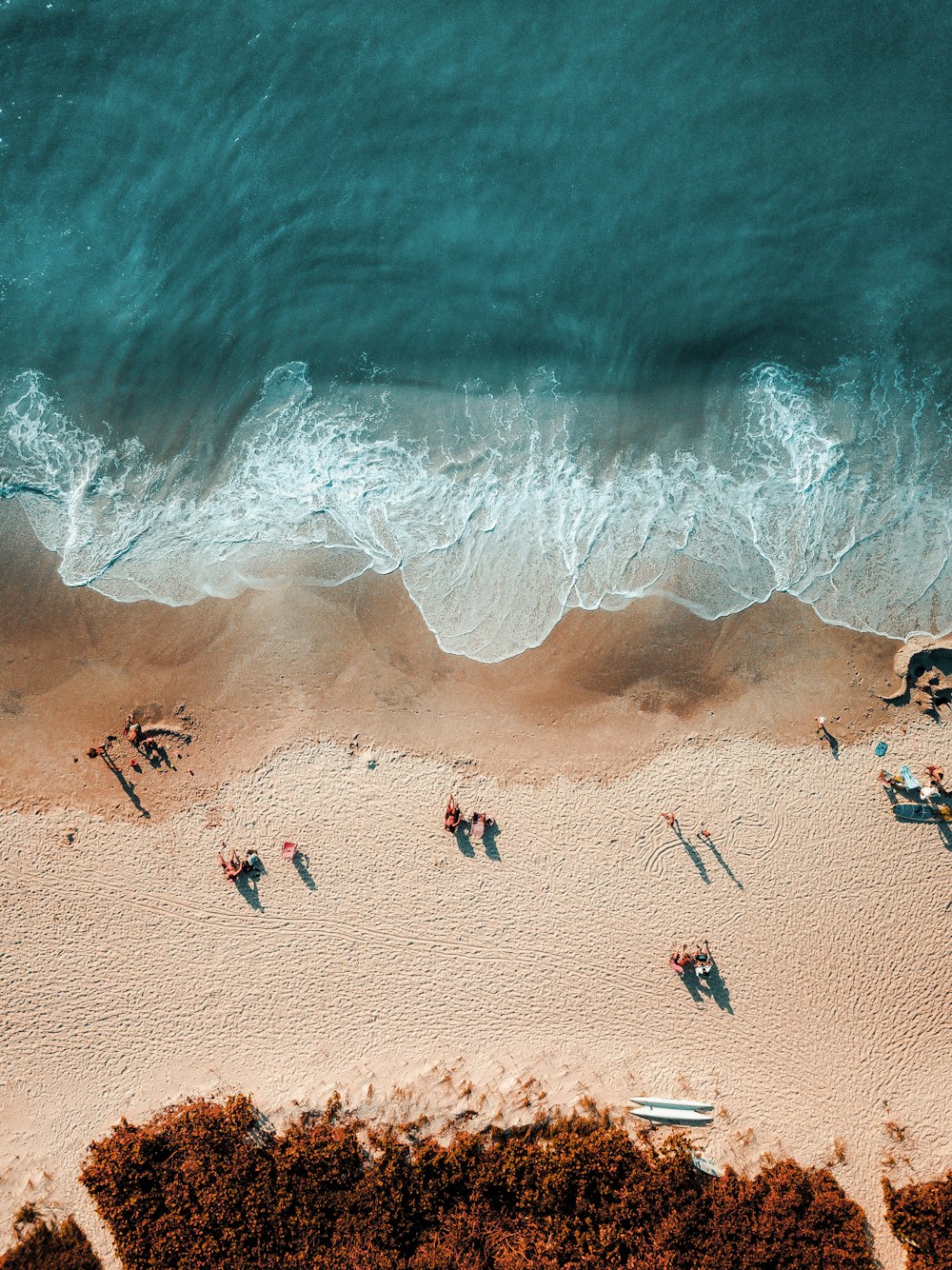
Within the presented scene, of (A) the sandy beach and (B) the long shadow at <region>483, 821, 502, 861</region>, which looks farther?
(B) the long shadow at <region>483, 821, 502, 861</region>

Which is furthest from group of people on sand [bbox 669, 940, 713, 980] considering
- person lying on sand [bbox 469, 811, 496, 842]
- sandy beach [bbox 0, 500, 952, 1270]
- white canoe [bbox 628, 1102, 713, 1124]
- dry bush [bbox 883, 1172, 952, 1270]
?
dry bush [bbox 883, 1172, 952, 1270]

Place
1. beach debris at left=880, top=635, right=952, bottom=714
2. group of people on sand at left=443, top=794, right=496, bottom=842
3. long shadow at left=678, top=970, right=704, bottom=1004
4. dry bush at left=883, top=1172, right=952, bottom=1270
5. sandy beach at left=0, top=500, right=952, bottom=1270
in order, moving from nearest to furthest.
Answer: dry bush at left=883, top=1172, right=952, bottom=1270 → sandy beach at left=0, top=500, right=952, bottom=1270 → long shadow at left=678, top=970, right=704, bottom=1004 → group of people on sand at left=443, top=794, right=496, bottom=842 → beach debris at left=880, top=635, right=952, bottom=714

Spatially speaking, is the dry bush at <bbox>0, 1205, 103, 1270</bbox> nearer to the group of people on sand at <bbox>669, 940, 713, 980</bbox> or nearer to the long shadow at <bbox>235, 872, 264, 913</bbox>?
the long shadow at <bbox>235, 872, 264, 913</bbox>

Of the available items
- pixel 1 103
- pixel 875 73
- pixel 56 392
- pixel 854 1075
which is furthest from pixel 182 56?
pixel 854 1075

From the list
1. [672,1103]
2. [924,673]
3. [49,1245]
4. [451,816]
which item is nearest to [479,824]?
[451,816]

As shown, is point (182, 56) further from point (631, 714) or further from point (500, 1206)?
point (500, 1206)

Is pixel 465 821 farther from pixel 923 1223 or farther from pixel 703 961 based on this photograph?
pixel 923 1223
